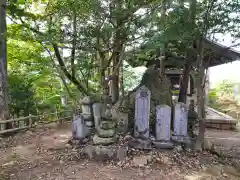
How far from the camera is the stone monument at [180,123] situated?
5.52 m

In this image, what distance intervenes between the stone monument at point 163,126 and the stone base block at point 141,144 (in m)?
0.17

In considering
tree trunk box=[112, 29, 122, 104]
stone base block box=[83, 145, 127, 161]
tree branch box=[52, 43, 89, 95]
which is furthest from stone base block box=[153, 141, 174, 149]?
tree branch box=[52, 43, 89, 95]

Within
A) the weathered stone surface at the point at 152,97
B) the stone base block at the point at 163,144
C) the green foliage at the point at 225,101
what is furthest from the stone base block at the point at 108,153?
the green foliage at the point at 225,101

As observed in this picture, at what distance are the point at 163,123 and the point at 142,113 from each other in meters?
0.57

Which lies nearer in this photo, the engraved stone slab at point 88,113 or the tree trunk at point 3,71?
the engraved stone slab at point 88,113

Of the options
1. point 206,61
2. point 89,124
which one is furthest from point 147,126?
point 206,61

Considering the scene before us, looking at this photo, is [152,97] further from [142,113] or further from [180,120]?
[180,120]

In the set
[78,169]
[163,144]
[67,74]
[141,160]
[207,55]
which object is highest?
[207,55]

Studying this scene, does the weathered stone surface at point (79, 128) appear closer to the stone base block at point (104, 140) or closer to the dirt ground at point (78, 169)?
the dirt ground at point (78, 169)

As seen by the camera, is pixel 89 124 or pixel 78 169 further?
pixel 89 124

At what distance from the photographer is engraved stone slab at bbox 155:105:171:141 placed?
17.8 feet

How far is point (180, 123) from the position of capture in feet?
18.3

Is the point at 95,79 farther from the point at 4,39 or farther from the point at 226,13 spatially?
the point at 226,13

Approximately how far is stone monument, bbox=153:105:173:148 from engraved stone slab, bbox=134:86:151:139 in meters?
0.26
